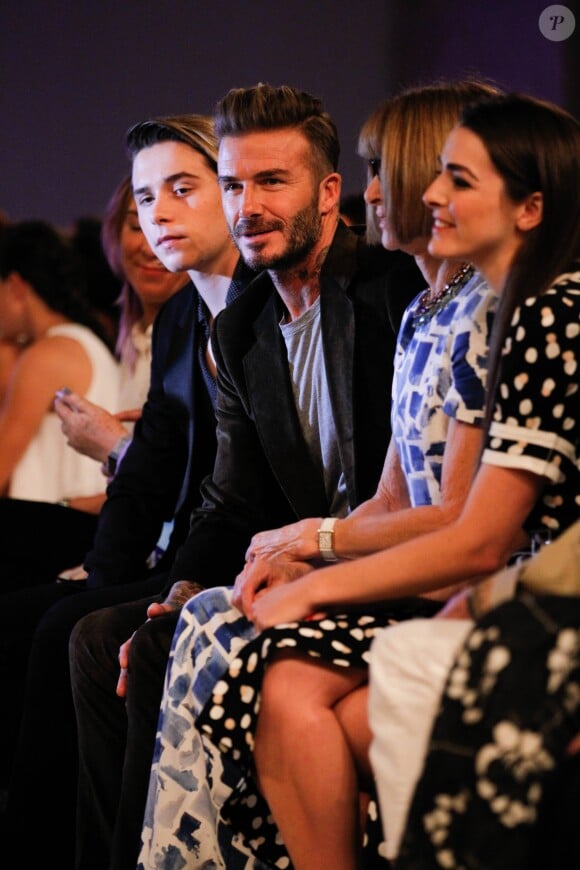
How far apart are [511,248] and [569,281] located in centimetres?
12

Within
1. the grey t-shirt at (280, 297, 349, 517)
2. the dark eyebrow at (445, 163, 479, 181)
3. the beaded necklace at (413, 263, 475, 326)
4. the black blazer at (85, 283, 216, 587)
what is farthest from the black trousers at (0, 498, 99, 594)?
the dark eyebrow at (445, 163, 479, 181)

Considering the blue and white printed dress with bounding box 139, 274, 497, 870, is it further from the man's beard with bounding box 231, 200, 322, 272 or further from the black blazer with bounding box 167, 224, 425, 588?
the man's beard with bounding box 231, 200, 322, 272

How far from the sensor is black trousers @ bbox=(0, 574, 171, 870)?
2.85 meters

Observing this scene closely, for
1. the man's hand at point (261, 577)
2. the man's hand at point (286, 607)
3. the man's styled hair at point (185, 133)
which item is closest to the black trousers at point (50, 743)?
the man's hand at point (261, 577)

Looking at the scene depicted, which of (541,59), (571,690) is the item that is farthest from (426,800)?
(541,59)

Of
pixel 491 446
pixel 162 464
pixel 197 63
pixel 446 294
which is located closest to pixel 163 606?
pixel 162 464

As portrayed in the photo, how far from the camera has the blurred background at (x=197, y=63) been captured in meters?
3.81

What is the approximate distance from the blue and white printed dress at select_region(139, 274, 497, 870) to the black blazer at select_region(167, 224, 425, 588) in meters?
0.26

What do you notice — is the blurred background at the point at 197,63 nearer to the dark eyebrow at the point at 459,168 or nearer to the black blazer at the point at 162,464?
the black blazer at the point at 162,464

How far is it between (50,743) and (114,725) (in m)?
0.36

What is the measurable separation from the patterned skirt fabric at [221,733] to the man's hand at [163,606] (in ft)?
0.92

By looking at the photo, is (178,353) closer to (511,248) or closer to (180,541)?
(180,541)

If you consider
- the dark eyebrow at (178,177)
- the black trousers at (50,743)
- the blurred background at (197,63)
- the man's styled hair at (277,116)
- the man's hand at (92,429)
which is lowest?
the black trousers at (50,743)

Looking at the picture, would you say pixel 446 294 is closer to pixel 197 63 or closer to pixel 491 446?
pixel 491 446
